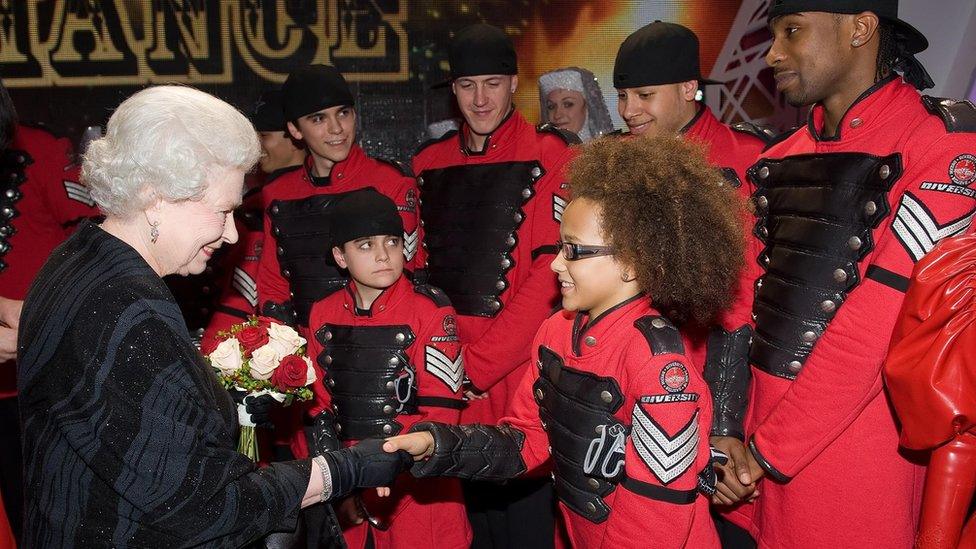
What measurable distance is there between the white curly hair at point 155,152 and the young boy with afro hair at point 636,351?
35.0 inches

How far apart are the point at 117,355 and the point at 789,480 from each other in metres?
1.77

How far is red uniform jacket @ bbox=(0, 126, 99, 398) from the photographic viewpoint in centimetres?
396

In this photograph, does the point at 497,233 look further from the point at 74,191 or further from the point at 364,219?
the point at 74,191

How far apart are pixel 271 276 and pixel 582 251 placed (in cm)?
223

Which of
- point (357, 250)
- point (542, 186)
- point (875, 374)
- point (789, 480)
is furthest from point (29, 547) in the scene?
point (542, 186)

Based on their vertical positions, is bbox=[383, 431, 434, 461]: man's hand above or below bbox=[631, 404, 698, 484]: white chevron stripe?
below

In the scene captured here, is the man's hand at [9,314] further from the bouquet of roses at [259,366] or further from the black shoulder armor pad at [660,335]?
the black shoulder armor pad at [660,335]

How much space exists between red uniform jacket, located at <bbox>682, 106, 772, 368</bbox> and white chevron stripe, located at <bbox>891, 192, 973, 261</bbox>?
47cm

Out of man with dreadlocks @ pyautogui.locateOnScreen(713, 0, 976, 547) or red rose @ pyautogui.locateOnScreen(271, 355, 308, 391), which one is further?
red rose @ pyautogui.locateOnScreen(271, 355, 308, 391)

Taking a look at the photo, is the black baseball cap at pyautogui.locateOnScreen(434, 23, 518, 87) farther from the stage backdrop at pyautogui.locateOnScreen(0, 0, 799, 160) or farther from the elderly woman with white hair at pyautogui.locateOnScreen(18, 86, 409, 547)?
the stage backdrop at pyautogui.locateOnScreen(0, 0, 799, 160)

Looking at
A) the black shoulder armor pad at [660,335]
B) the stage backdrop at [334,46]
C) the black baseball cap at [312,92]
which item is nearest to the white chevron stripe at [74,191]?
the black baseball cap at [312,92]

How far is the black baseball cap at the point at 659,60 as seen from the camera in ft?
10.1

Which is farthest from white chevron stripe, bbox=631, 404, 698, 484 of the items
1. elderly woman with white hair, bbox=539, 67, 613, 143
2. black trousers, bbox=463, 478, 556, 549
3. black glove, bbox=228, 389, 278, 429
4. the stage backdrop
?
the stage backdrop

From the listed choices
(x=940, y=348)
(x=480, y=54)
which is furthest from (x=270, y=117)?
(x=940, y=348)
